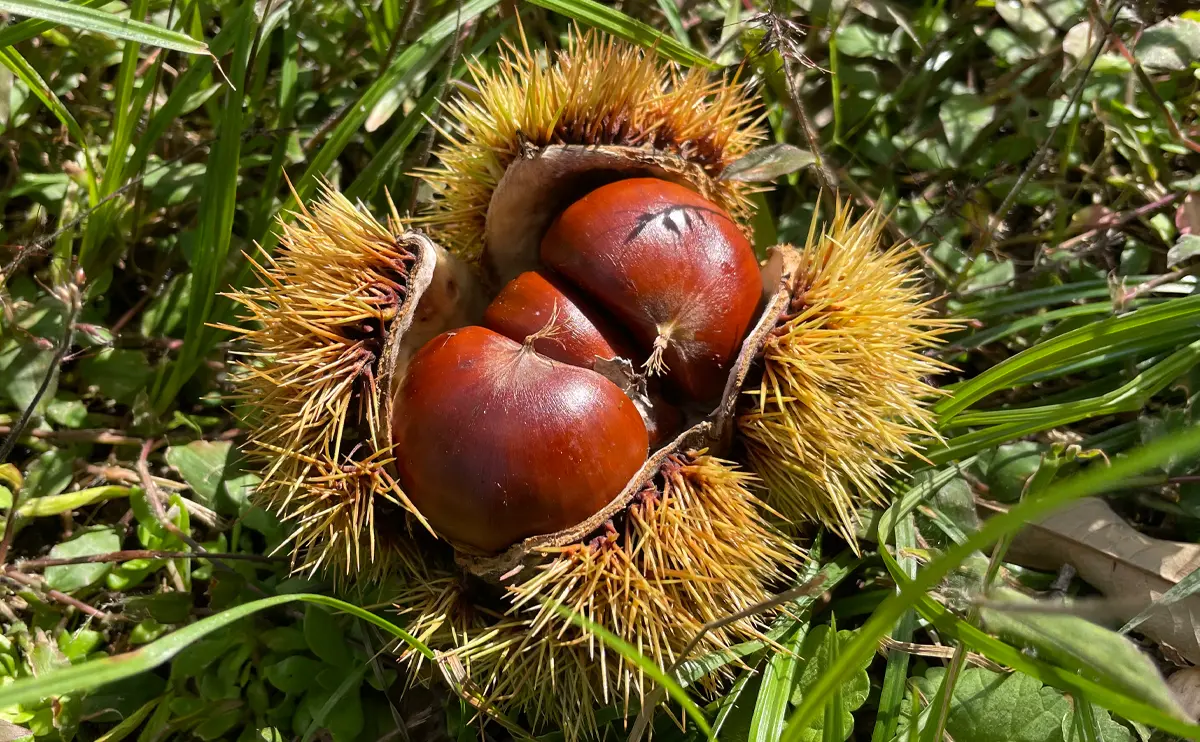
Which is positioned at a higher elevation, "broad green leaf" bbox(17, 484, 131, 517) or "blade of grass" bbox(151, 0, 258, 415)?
"blade of grass" bbox(151, 0, 258, 415)

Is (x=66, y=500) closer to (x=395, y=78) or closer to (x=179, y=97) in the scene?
(x=179, y=97)

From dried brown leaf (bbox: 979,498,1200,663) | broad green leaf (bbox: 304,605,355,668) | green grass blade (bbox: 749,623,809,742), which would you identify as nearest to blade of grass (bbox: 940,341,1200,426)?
dried brown leaf (bbox: 979,498,1200,663)

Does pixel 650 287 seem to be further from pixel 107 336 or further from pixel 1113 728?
pixel 107 336

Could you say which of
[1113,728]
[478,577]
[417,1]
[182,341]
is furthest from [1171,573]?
[182,341]

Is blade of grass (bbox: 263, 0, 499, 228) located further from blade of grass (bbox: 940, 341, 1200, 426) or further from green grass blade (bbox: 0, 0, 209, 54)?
blade of grass (bbox: 940, 341, 1200, 426)

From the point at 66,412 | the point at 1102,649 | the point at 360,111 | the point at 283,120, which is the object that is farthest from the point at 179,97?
the point at 1102,649
